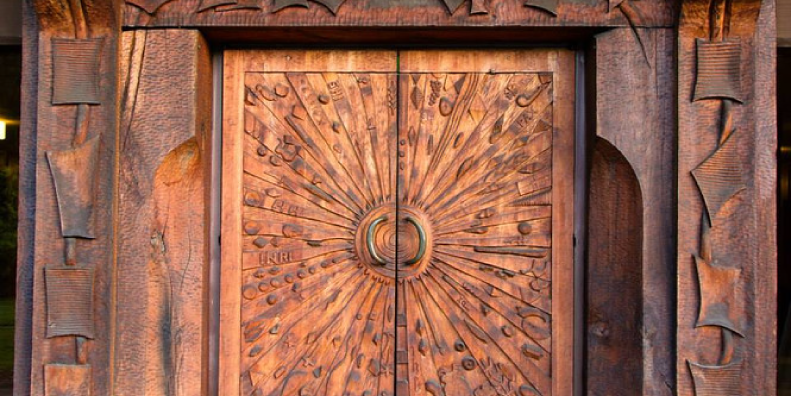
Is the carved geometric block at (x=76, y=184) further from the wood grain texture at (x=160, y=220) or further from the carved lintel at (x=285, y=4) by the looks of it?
the carved lintel at (x=285, y=4)

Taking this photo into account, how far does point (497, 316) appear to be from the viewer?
2.68 metres

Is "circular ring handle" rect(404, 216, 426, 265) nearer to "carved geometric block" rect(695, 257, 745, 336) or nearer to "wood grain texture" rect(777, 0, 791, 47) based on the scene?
"carved geometric block" rect(695, 257, 745, 336)

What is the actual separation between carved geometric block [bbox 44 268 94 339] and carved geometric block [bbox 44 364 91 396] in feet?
0.36

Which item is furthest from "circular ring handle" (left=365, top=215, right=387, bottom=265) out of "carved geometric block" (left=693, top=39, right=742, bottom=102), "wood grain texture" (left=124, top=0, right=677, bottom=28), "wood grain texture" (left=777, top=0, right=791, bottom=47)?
"wood grain texture" (left=777, top=0, right=791, bottom=47)

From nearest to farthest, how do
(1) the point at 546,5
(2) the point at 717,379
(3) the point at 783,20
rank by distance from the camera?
(2) the point at 717,379 < (1) the point at 546,5 < (3) the point at 783,20

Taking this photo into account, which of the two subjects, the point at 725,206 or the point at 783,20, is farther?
the point at 783,20

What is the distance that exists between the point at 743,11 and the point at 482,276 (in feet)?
4.24

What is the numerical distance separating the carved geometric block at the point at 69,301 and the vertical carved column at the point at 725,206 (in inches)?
79.4

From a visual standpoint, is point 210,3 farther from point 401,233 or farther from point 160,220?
point 401,233

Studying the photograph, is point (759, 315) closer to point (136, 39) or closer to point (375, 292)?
point (375, 292)

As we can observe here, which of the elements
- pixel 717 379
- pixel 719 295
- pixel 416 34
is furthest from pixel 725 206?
pixel 416 34

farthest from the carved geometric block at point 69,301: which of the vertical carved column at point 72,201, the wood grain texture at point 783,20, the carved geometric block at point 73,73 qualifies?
the wood grain texture at point 783,20

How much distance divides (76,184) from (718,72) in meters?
2.23

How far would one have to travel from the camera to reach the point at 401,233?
105 inches
